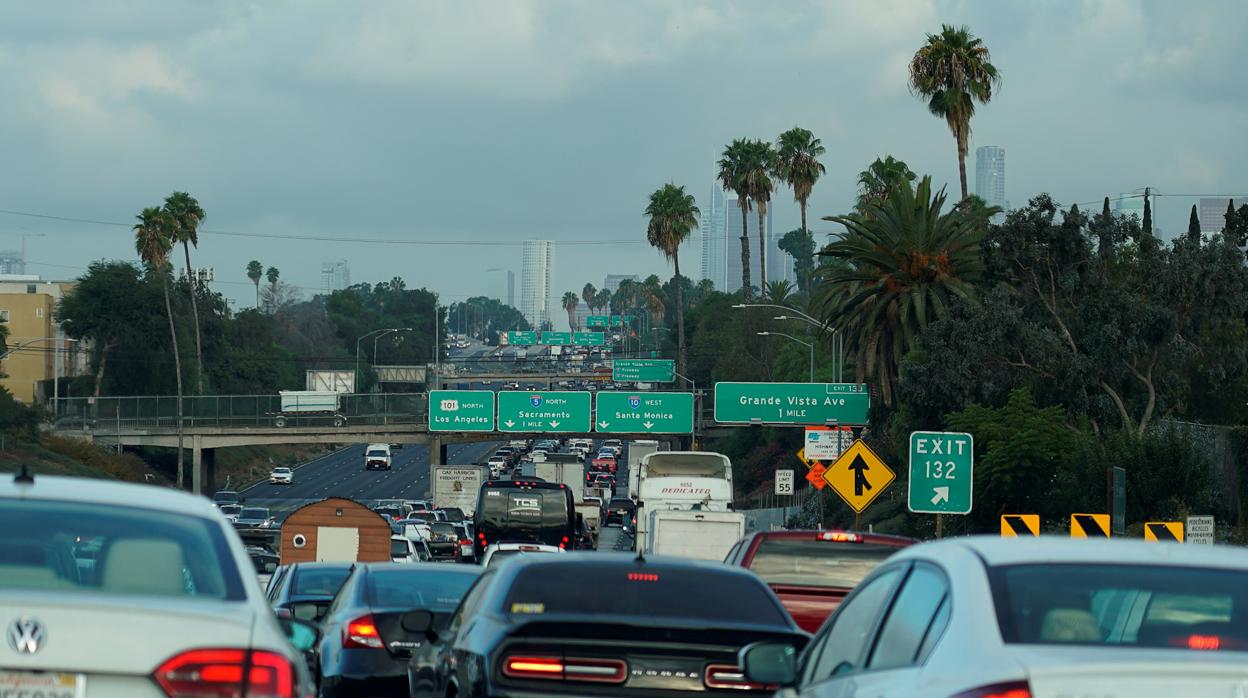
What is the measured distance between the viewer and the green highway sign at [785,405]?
202 feet

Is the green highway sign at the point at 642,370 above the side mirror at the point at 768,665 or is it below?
above

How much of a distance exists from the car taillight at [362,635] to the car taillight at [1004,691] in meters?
8.82

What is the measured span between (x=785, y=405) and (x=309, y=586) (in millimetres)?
46555

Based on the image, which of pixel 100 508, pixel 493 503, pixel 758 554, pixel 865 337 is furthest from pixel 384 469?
pixel 100 508

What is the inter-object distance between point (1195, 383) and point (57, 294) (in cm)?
9342

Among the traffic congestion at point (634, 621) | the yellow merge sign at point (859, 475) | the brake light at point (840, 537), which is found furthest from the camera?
the yellow merge sign at point (859, 475)

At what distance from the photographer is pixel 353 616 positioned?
13.5 m

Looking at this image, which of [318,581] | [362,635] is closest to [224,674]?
[362,635]

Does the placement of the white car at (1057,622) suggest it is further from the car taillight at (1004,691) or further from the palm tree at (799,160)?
the palm tree at (799,160)

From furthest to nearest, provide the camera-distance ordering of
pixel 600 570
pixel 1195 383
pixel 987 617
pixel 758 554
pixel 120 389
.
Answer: pixel 120 389
pixel 1195 383
pixel 758 554
pixel 600 570
pixel 987 617

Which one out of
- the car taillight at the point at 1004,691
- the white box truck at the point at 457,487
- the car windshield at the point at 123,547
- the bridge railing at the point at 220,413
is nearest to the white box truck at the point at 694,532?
Answer: the car windshield at the point at 123,547

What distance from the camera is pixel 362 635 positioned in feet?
43.7

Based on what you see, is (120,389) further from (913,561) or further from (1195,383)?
(913,561)

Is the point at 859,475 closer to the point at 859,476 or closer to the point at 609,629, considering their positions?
the point at 859,476
